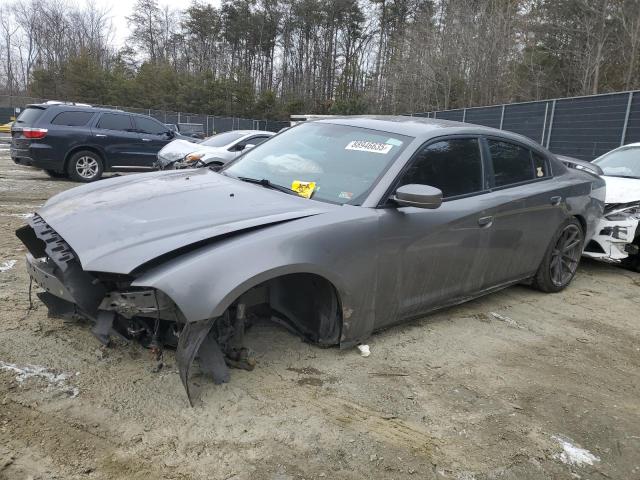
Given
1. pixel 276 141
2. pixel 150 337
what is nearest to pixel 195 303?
pixel 150 337

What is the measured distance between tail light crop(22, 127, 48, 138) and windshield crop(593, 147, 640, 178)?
10306 millimetres

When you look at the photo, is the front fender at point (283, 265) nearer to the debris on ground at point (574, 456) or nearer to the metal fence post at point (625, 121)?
the debris on ground at point (574, 456)

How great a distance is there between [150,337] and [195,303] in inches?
22.3

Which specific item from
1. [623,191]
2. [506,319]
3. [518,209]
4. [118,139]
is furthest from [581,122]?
[118,139]

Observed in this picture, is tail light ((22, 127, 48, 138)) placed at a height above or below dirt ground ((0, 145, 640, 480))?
above

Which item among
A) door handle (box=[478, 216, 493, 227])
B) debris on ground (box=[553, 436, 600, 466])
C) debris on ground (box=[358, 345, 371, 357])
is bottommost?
debris on ground (box=[553, 436, 600, 466])

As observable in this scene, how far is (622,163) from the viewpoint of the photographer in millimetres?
6598

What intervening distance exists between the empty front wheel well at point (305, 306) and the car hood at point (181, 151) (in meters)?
7.39

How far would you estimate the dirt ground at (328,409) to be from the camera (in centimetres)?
219

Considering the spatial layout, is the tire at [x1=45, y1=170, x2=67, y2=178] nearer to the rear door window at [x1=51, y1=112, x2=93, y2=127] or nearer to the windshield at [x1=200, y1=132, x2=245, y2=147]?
the rear door window at [x1=51, y1=112, x2=93, y2=127]

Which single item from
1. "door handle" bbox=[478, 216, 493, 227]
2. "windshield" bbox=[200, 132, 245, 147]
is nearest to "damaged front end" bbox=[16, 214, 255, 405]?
"door handle" bbox=[478, 216, 493, 227]

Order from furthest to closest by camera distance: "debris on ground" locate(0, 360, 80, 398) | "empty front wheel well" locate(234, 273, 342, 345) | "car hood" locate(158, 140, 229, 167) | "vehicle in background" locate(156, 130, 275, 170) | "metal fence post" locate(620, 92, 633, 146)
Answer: "metal fence post" locate(620, 92, 633, 146) < "car hood" locate(158, 140, 229, 167) < "vehicle in background" locate(156, 130, 275, 170) < "empty front wheel well" locate(234, 273, 342, 345) < "debris on ground" locate(0, 360, 80, 398)

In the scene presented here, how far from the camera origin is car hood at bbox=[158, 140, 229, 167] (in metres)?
10.1

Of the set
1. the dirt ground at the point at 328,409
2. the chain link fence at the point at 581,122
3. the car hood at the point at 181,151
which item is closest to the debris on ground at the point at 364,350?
the dirt ground at the point at 328,409
